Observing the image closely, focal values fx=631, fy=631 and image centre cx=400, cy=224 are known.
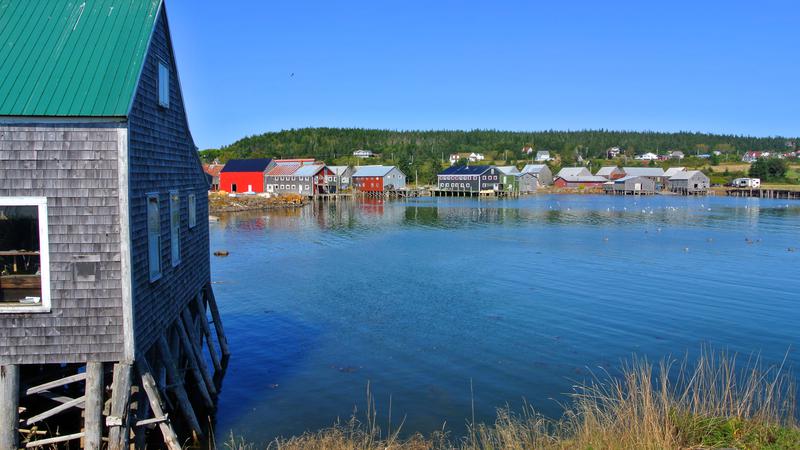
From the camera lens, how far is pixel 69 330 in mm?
10406

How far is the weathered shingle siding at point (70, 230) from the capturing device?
10.0 meters

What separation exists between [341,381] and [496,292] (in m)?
14.3

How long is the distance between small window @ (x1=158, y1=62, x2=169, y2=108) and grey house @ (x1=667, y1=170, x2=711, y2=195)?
143456 mm

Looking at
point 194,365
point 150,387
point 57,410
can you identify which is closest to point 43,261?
point 57,410

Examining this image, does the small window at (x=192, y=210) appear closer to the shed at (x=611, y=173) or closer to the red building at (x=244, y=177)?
the red building at (x=244, y=177)

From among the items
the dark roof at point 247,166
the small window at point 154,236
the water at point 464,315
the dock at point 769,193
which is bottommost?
the water at point 464,315

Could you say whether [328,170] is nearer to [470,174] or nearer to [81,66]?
[470,174]

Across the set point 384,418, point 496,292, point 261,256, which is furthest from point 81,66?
point 261,256

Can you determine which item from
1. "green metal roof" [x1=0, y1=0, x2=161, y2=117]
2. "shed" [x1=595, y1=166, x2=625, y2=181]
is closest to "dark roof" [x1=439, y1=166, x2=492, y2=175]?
"shed" [x1=595, y1=166, x2=625, y2=181]

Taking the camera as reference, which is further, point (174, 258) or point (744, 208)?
point (744, 208)

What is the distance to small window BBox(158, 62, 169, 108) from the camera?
12617mm

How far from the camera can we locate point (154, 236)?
12.2 metres

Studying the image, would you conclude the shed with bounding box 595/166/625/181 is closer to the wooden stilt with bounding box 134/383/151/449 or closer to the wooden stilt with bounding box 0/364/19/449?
the wooden stilt with bounding box 134/383/151/449

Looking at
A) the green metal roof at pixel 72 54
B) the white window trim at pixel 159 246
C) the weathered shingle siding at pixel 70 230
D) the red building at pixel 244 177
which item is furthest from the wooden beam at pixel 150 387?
the red building at pixel 244 177
